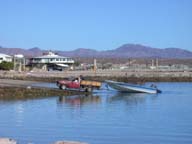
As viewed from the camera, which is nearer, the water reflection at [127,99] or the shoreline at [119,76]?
the water reflection at [127,99]

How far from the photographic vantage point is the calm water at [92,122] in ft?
81.1

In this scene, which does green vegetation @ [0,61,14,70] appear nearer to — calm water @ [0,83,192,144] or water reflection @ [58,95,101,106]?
water reflection @ [58,95,101,106]

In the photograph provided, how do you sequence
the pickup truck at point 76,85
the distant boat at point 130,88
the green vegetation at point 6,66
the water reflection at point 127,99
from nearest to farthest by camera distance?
the water reflection at point 127,99 < the pickup truck at point 76,85 < the distant boat at point 130,88 < the green vegetation at point 6,66

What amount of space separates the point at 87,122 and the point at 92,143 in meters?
7.74

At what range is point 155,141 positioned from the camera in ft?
78.3

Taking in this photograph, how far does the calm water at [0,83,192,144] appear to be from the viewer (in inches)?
973

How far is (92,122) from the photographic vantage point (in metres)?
30.6

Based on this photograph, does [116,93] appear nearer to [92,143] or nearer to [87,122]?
[87,122]

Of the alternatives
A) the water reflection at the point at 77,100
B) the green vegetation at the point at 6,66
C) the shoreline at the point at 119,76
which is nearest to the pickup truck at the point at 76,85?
the water reflection at the point at 77,100

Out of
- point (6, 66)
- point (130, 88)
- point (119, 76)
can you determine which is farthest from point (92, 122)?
point (6, 66)

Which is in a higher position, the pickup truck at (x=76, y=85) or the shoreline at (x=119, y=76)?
the shoreline at (x=119, y=76)

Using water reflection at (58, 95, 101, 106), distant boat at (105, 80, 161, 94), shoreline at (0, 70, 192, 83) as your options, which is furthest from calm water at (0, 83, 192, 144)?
shoreline at (0, 70, 192, 83)

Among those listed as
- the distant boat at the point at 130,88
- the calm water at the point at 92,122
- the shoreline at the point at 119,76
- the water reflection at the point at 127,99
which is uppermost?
the shoreline at the point at 119,76

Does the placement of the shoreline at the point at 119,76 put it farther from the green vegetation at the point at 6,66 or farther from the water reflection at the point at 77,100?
the water reflection at the point at 77,100
